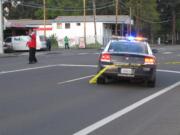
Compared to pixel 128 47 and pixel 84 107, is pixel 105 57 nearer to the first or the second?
pixel 128 47

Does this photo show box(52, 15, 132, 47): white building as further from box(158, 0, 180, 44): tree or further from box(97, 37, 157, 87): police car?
box(97, 37, 157, 87): police car

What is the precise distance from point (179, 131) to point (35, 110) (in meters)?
3.42

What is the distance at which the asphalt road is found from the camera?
33.6 feet

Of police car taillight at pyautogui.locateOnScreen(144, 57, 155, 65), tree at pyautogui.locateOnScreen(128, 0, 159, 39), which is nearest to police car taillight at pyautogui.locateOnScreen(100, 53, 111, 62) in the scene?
police car taillight at pyautogui.locateOnScreen(144, 57, 155, 65)

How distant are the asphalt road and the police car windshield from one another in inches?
43.8

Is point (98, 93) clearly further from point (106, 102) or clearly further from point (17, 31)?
point (17, 31)

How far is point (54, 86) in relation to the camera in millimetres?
17391

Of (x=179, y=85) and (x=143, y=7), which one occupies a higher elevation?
(x=143, y=7)

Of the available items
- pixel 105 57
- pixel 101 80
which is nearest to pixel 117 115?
pixel 105 57

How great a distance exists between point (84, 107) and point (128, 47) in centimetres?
603

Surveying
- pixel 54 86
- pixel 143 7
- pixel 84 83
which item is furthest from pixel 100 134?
pixel 143 7

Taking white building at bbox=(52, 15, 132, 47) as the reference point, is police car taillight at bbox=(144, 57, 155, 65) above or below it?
below

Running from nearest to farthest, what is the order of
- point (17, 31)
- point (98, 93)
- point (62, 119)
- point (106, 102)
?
point (62, 119), point (106, 102), point (98, 93), point (17, 31)

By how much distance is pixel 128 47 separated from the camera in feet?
61.2
